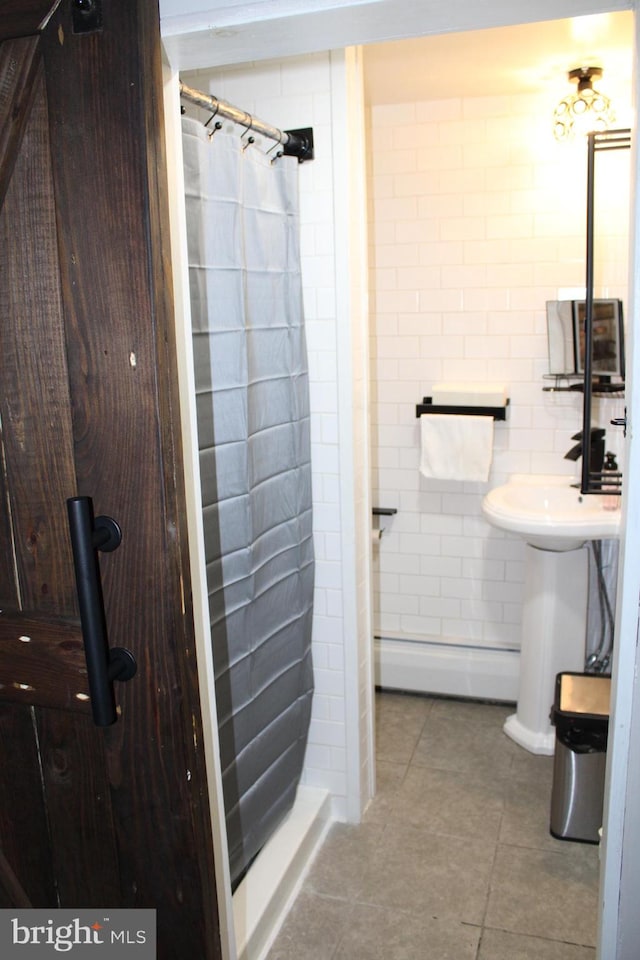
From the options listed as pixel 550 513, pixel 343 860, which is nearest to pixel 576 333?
pixel 550 513

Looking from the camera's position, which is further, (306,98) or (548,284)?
(548,284)

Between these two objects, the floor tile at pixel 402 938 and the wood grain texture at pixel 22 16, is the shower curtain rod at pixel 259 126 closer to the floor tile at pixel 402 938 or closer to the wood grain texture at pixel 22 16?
the wood grain texture at pixel 22 16

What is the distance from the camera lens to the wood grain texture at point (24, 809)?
139 centimetres

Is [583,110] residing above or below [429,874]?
above

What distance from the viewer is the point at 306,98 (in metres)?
2.19

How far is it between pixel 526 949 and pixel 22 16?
2.30 meters

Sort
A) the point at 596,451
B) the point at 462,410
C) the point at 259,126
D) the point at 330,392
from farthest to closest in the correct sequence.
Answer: the point at 462,410 → the point at 596,451 → the point at 330,392 → the point at 259,126

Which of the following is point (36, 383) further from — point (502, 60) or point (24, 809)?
point (502, 60)

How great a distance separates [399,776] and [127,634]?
1844 millimetres

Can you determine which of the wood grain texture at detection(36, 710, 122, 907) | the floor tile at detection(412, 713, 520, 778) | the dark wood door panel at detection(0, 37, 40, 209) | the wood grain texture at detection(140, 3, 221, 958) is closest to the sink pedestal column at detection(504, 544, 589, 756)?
the floor tile at detection(412, 713, 520, 778)

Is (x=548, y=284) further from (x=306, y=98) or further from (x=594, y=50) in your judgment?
(x=306, y=98)

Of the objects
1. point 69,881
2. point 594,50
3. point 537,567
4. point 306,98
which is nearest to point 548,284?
point 594,50

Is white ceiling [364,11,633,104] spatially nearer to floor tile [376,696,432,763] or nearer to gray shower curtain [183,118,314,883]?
gray shower curtain [183,118,314,883]

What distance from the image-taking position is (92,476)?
1.23 meters
